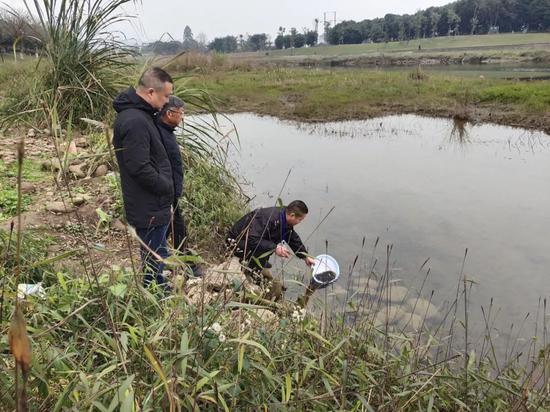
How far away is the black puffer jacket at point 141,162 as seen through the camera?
9.14ft

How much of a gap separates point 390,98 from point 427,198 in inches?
443

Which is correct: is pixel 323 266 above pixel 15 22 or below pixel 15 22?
below

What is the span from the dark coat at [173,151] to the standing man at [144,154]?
16 cm

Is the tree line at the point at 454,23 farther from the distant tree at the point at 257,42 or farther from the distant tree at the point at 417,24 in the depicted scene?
the distant tree at the point at 257,42

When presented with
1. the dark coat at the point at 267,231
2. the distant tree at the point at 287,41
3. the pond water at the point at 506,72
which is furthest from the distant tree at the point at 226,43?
the dark coat at the point at 267,231

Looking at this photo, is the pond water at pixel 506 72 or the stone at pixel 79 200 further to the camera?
the pond water at pixel 506 72

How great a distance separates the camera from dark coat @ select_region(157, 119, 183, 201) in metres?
3.20

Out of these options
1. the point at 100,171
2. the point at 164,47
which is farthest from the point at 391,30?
the point at 100,171

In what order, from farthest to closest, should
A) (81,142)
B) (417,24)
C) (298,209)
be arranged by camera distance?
(417,24)
(81,142)
(298,209)

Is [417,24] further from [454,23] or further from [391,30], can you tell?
[454,23]

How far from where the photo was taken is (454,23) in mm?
84375

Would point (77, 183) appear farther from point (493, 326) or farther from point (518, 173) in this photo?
point (518, 173)

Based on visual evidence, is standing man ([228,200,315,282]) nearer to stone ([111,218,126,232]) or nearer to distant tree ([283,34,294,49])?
stone ([111,218,126,232])

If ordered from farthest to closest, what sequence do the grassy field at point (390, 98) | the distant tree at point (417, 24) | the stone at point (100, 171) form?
the distant tree at point (417, 24), the grassy field at point (390, 98), the stone at point (100, 171)
